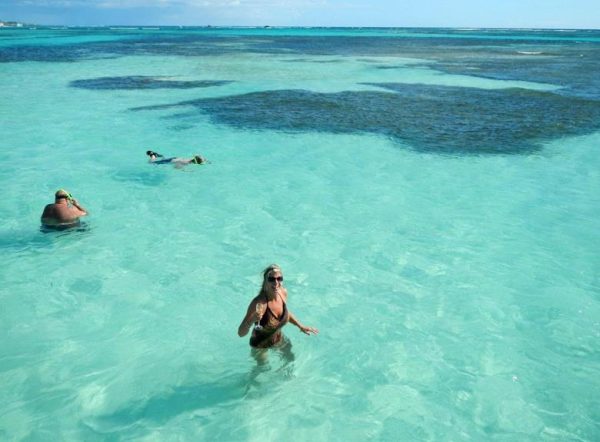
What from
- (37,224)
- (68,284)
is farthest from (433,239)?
(37,224)

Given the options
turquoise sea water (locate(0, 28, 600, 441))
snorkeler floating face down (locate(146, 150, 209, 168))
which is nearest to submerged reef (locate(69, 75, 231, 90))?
turquoise sea water (locate(0, 28, 600, 441))

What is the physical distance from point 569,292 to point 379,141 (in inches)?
411

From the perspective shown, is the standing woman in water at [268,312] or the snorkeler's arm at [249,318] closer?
the standing woman in water at [268,312]

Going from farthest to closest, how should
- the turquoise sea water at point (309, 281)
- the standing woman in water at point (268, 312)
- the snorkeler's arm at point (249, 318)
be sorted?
the turquoise sea water at point (309, 281) → the snorkeler's arm at point (249, 318) → the standing woman in water at point (268, 312)

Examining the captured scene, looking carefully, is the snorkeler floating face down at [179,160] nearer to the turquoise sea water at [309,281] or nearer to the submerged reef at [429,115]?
the turquoise sea water at [309,281]

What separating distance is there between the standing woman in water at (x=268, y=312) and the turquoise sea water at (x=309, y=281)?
0.46 meters

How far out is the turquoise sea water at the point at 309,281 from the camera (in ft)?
18.4

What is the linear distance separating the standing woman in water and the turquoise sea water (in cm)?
46

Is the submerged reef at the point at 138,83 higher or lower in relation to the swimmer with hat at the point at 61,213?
higher

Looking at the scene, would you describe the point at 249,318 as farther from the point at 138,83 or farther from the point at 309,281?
A: the point at 138,83

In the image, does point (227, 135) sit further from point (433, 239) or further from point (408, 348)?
point (408, 348)

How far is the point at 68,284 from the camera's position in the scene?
318 inches

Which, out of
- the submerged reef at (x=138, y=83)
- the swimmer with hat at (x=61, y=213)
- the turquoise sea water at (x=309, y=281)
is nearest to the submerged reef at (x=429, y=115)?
the turquoise sea water at (x=309, y=281)

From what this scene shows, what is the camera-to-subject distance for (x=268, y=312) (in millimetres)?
5430
